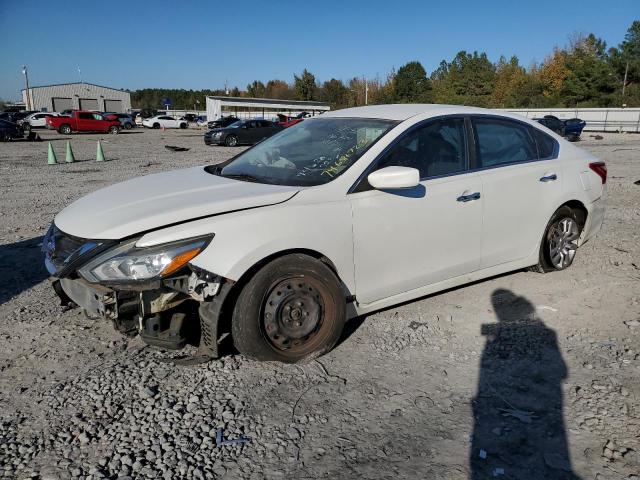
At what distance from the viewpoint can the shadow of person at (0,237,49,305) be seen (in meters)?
4.62

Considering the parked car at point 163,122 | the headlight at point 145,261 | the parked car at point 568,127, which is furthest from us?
the parked car at point 163,122

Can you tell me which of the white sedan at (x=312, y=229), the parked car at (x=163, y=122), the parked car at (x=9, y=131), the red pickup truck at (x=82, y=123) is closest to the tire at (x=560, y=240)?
the white sedan at (x=312, y=229)

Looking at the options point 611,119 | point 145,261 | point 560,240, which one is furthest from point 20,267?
point 611,119

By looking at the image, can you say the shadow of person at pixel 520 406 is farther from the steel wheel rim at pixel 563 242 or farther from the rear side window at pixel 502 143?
the rear side window at pixel 502 143

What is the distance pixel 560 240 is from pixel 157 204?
3.80 meters

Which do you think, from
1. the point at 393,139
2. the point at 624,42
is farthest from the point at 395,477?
the point at 624,42

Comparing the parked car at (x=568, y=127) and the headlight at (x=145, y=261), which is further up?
the parked car at (x=568, y=127)

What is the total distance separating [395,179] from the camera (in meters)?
3.26

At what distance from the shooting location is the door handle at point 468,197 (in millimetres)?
3808

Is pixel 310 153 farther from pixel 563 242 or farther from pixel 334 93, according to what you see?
pixel 334 93

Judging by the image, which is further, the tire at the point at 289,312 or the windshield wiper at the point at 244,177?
the windshield wiper at the point at 244,177

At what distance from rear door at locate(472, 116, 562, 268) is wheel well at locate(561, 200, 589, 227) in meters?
0.34

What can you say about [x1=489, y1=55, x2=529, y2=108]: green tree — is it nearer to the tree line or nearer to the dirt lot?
the tree line

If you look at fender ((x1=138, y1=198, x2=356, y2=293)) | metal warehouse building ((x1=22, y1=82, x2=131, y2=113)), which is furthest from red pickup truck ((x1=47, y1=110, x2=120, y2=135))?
metal warehouse building ((x1=22, y1=82, x2=131, y2=113))
